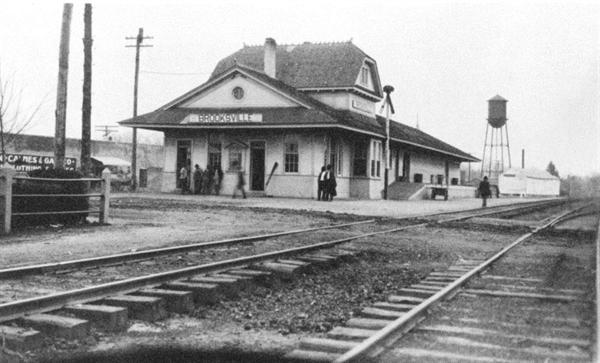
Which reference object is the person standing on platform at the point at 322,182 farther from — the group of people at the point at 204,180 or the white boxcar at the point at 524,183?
the white boxcar at the point at 524,183

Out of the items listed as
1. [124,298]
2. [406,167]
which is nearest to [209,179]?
[406,167]

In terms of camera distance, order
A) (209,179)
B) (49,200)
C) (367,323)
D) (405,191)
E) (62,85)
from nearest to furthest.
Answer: (367,323) → (49,200) → (62,85) → (209,179) → (405,191)

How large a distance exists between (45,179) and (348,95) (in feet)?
83.4

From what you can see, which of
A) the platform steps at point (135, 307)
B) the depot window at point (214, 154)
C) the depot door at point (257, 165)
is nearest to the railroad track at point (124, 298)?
the platform steps at point (135, 307)

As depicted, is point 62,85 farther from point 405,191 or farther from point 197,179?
point 405,191

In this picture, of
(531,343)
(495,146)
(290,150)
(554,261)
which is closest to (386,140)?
(290,150)

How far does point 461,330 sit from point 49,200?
1095 cm

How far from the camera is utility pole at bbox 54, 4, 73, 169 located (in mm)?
17016

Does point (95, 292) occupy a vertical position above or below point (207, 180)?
below

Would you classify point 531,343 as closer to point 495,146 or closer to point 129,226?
point 129,226

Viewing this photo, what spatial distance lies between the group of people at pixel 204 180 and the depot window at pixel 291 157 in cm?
342

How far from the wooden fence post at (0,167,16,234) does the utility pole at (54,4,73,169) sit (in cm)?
421

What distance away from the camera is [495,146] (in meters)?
69.9

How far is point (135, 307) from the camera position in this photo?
6324 mm
